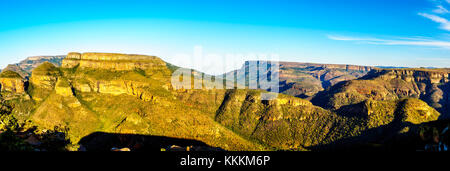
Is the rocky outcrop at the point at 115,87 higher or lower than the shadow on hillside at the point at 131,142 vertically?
higher

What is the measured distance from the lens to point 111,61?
14625 cm

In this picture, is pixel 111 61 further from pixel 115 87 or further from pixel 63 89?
pixel 63 89

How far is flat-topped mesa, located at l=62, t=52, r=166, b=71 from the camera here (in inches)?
5704

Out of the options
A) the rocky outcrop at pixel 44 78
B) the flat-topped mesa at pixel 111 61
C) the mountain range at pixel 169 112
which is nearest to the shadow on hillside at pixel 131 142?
the mountain range at pixel 169 112

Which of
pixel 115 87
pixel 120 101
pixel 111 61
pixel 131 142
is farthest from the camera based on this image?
pixel 111 61

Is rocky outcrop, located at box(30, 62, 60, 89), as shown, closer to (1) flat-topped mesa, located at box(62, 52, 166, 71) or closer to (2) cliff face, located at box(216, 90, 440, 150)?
(1) flat-topped mesa, located at box(62, 52, 166, 71)

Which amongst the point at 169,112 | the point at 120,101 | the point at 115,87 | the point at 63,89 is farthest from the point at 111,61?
the point at 169,112

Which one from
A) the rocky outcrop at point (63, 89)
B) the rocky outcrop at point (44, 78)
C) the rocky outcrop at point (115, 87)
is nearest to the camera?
the rocky outcrop at point (63, 89)

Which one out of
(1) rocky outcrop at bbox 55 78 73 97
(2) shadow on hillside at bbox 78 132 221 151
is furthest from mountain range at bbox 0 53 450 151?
(2) shadow on hillside at bbox 78 132 221 151

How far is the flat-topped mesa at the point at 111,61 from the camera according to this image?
145 m

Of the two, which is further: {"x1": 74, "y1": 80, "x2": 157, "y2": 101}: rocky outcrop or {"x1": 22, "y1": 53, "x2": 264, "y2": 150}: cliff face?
{"x1": 74, "y1": 80, "x2": 157, "y2": 101}: rocky outcrop

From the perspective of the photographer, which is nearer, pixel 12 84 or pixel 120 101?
pixel 120 101

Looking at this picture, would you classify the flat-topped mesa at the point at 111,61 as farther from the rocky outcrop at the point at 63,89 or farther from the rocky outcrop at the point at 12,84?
the rocky outcrop at the point at 12,84
